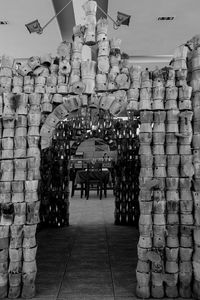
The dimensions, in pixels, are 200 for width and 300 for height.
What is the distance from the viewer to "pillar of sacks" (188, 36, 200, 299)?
3.34m

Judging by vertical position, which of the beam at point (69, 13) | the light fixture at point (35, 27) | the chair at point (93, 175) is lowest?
the chair at point (93, 175)

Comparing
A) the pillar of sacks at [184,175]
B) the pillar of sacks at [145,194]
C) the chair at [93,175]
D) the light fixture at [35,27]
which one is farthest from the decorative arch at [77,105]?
the chair at [93,175]

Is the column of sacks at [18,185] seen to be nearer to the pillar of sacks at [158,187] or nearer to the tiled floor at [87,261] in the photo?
the tiled floor at [87,261]

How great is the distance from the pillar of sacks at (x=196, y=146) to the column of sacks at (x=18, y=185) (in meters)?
1.76

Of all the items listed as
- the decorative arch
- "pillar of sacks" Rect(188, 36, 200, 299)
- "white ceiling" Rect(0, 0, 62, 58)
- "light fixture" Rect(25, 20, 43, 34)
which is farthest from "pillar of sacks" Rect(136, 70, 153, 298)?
"white ceiling" Rect(0, 0, 62, 58)

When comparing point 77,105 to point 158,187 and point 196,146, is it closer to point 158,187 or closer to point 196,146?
point 158,187

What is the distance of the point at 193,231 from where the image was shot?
11.1 feet

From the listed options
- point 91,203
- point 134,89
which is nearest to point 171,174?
point 134,89

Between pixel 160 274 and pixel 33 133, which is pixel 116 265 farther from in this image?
pixel 33 133

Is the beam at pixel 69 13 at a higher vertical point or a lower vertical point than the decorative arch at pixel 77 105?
higher

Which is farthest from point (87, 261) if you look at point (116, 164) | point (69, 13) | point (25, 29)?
point (25, 29)

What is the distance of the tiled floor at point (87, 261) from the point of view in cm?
356

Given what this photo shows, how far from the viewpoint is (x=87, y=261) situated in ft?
15.1

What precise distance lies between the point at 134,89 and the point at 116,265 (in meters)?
2.51
